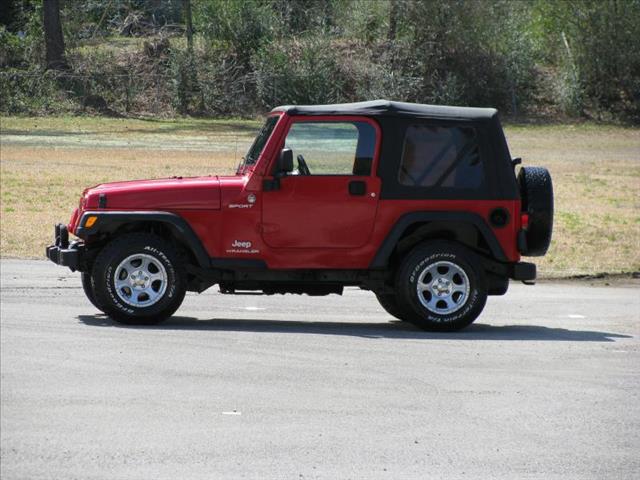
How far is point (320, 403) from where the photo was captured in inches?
324

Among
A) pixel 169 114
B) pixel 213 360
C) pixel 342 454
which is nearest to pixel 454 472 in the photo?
pixel 342 454

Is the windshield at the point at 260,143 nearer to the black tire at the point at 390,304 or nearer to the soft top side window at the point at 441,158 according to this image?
the soft top side window at the point at 441,158

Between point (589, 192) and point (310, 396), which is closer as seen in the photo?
point (310, 396)

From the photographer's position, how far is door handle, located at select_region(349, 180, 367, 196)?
1115 centimetres

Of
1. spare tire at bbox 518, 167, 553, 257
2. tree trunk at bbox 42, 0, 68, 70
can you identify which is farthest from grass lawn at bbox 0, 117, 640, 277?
tree trunk at bbox 42, 0, 68, 70

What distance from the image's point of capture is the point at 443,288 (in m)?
11.3

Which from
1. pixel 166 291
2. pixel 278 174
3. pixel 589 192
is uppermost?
pixel 278 174

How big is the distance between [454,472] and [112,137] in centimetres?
3212

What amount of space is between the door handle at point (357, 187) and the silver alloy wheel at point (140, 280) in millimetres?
1705

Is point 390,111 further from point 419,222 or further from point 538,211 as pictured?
point 538,211

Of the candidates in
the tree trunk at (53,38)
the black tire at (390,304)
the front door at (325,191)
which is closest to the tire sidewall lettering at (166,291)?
the front door at (325,191)

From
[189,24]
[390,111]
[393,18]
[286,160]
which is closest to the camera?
[286,160]

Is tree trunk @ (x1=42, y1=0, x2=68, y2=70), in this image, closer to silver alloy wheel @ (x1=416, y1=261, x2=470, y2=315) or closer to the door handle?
the door handle

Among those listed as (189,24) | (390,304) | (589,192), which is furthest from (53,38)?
(390,304)
